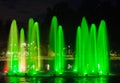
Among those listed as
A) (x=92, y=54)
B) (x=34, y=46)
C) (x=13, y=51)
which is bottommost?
(x=92, y=54)

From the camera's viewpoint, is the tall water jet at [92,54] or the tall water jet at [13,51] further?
the tall water jet at [13,51]

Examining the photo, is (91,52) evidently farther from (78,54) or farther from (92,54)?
(78,54)

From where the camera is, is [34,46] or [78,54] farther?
[34,46]

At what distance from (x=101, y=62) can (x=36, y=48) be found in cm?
733

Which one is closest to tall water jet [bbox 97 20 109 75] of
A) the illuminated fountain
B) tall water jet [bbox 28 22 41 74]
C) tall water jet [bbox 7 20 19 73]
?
the illuminated fountain

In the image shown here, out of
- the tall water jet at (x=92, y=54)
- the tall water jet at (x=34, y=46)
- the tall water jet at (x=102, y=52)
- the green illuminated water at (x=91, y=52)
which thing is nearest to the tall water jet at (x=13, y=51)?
the tall water jet at (x=34, y=46)

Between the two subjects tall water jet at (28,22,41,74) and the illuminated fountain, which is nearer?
the illuminated fountain

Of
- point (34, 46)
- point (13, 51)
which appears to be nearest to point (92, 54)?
point (34, 46)

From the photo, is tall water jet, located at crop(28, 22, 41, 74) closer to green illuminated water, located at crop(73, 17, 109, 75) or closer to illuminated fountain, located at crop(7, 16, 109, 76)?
illuminated fountain, located at crop(7, 16, 109, 76)

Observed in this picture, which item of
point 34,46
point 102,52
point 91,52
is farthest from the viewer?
point 34,46

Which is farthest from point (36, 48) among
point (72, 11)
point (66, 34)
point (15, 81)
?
point (72, 11)

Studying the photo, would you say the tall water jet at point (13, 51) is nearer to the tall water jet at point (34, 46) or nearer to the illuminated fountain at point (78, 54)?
the illuminated fountain at point (78, 54)

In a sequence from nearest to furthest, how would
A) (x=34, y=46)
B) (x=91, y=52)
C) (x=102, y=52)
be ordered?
(x=91, y=52) < (x=102, y=52) < (x=34, y=46)

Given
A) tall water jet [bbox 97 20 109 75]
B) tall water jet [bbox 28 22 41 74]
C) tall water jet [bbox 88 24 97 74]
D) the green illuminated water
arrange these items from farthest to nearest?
tall water jet [bbox 28 22 41 74]
tall water jet [bbox 97 20 109 75]
the green illuminated water
tall water jet [bbox 88 24 97 74]
